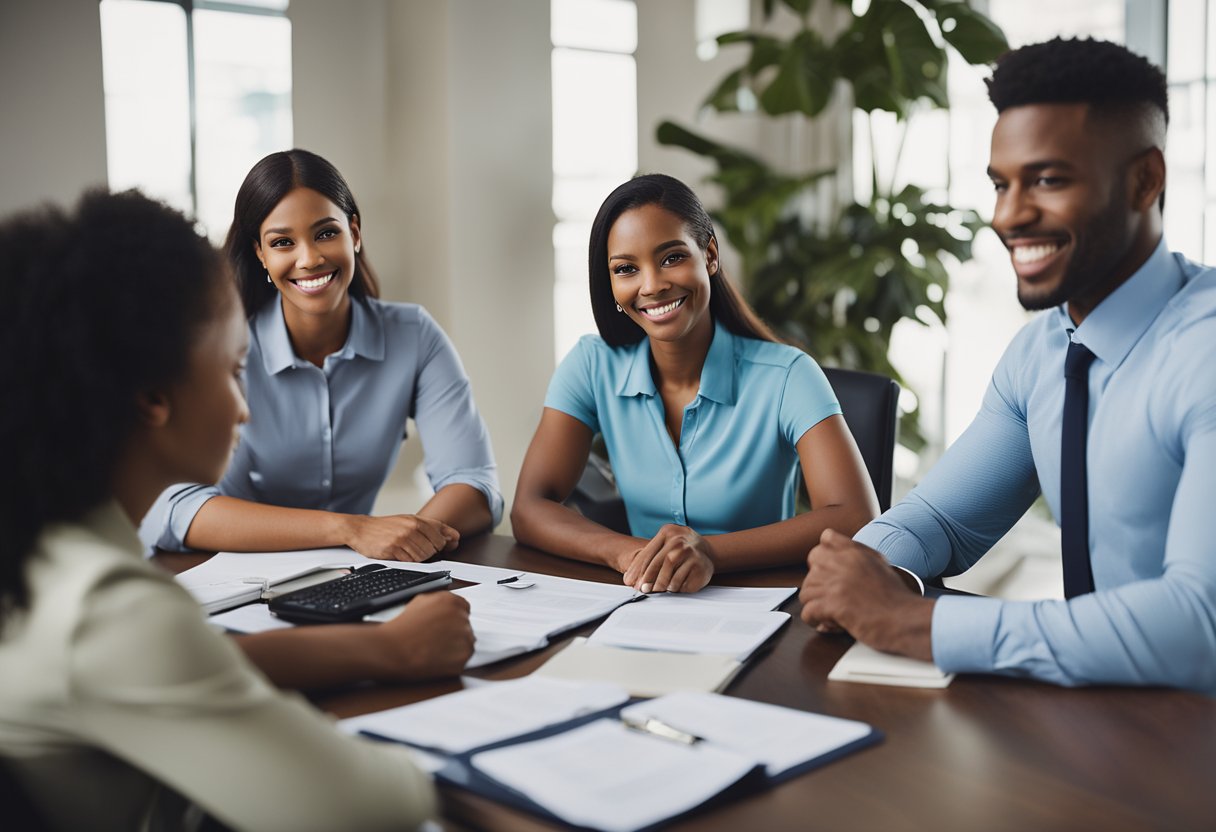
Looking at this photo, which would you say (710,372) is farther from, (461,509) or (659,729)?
(659,729)

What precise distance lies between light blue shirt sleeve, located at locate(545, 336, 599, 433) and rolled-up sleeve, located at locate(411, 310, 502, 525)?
196 mm

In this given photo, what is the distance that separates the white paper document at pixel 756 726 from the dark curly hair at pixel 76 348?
1.79 ft

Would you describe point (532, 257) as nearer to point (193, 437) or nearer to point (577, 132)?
point (577, 132)

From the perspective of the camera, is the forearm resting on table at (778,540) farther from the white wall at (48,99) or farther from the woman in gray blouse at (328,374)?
the white wall at (48,99)

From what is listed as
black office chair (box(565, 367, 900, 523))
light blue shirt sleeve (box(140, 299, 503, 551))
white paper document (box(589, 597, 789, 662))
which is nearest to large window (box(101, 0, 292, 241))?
light blue shirt sleeve (box(140, 299, 503, 551))

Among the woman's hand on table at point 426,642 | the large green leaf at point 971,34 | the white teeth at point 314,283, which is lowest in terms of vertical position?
the woman's hand on table at point 426,642

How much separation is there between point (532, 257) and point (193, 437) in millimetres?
2896

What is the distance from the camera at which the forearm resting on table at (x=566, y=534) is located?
70.0 inches

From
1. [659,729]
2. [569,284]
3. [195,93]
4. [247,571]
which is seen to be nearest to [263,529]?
[247,571]

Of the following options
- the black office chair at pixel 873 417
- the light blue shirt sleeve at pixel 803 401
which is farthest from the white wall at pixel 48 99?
the light blue shirt sleeve at pixel 803 401

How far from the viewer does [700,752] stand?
3.23ft

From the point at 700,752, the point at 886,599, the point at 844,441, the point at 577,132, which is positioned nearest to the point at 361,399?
the point at 844,441

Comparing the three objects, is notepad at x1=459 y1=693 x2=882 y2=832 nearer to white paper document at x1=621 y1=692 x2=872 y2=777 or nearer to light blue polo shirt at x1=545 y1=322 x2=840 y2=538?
white paper document at x1=621 y1=692 x2=872 y2=777

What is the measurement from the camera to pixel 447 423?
2291 mm
